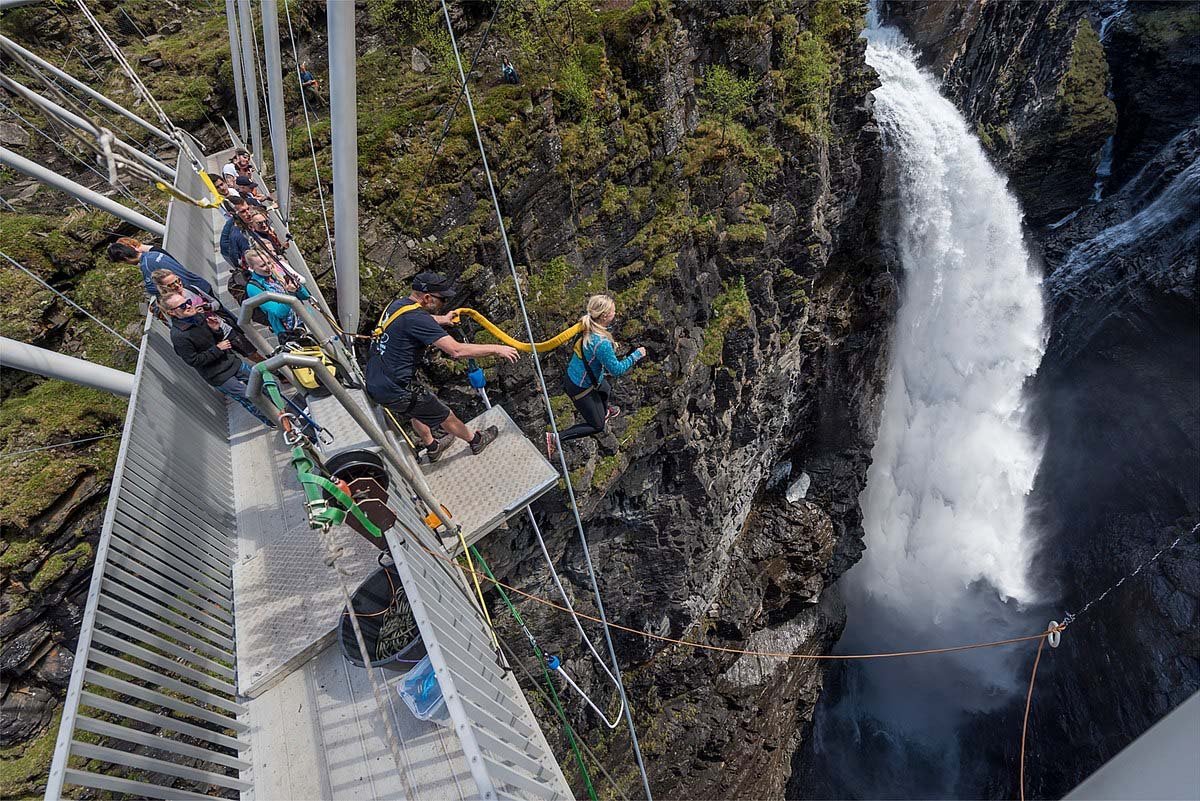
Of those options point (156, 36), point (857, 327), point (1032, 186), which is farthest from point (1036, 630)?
point (156, 36)

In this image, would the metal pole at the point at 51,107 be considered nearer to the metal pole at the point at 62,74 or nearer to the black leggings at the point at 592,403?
the metal pole at the point at 62,74

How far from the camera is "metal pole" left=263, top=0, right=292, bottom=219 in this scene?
17.3 ft

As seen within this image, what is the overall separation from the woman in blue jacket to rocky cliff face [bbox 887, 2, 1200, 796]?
63.1 feet

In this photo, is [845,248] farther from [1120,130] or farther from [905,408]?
[1120,130]

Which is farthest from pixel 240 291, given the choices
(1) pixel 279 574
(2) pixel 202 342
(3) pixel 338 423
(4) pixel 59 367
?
(1) pixel 279 574

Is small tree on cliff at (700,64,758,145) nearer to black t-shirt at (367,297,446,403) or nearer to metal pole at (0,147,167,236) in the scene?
black t-shirt at (367,297,446,403)

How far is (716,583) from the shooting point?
556 inches

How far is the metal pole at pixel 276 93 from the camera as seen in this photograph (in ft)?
17.3

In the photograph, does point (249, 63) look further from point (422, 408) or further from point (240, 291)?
point (422, 408)

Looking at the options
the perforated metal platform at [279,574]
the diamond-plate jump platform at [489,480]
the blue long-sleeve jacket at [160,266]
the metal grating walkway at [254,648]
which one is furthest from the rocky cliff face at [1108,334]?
the blue long-sleeve jacket at [160,266]

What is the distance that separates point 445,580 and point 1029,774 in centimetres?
2313

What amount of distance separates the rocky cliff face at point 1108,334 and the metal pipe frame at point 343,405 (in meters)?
21.0

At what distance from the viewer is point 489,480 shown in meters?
5.52

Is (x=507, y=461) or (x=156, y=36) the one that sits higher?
(x=156, y=36)
